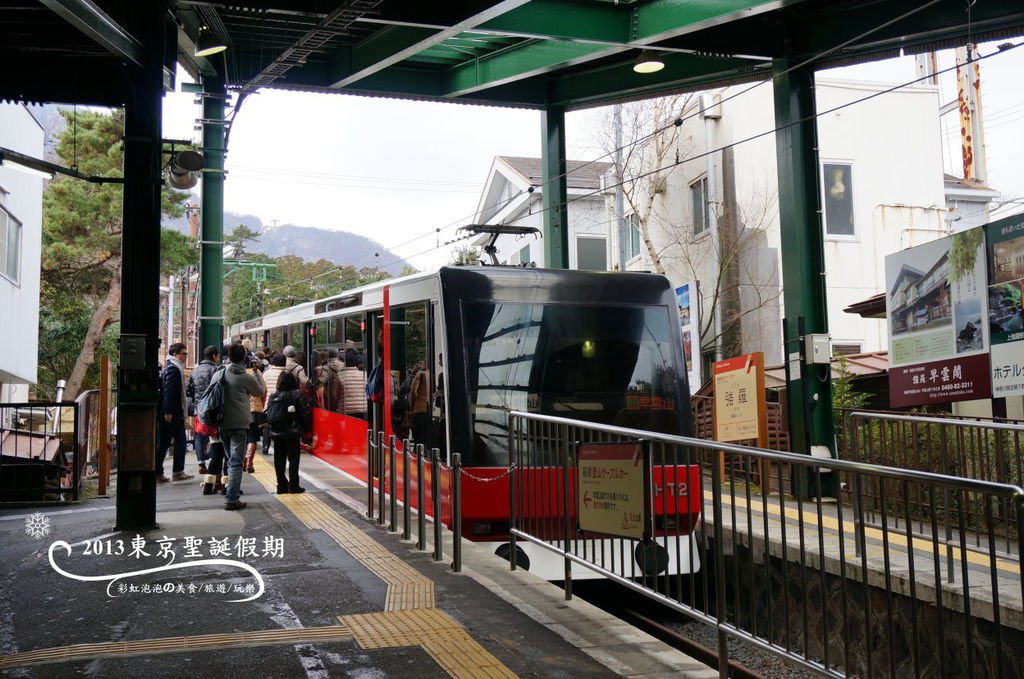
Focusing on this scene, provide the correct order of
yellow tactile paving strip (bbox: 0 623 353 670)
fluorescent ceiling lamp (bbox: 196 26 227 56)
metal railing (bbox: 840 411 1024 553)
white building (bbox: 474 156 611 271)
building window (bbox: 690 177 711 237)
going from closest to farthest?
yellow tactile paving strip (bbox: 0 623 353 670)
metal railing (bbox: 840 411 1024 553)
fluorescent ceiling lamp (bbox: 196 26 227 56)
building window (bbox: 690 177 711 237)
white building (bbox: 474 156 611 271)

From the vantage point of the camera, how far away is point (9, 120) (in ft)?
68.4

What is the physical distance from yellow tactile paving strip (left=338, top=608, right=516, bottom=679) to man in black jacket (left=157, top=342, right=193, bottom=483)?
7.60 m

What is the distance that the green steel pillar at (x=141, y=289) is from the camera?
30.6ft

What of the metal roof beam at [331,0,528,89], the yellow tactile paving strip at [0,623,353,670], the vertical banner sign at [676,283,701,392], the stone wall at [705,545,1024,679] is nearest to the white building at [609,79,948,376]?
the vertical banner sign at [676,283,701,392]

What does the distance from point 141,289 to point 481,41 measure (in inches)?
316

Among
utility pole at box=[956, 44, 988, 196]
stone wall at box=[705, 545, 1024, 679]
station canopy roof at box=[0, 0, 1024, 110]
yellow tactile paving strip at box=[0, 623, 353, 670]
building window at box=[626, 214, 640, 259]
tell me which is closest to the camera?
stone wall at box=[705, 545, 1024, 679]

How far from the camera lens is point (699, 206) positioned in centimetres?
2386

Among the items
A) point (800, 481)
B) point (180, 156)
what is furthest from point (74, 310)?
point (800, 481)

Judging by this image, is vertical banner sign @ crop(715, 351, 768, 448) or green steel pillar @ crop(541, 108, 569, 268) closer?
vertical banner sign @ crop(715, 351, 768, 448)

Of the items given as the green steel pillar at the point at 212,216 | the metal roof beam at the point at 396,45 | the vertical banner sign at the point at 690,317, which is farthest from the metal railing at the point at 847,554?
the vertical banner sign at the point at 690,317

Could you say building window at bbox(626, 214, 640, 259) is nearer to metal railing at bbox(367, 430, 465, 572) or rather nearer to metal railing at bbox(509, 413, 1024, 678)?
metal railing at bbox(367, 430, 465, 572)

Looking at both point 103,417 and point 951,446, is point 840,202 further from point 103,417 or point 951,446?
point 103,417

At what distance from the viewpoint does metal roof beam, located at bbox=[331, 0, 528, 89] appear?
39.8 feet

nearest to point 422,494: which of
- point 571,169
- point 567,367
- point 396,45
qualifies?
point 567,367
